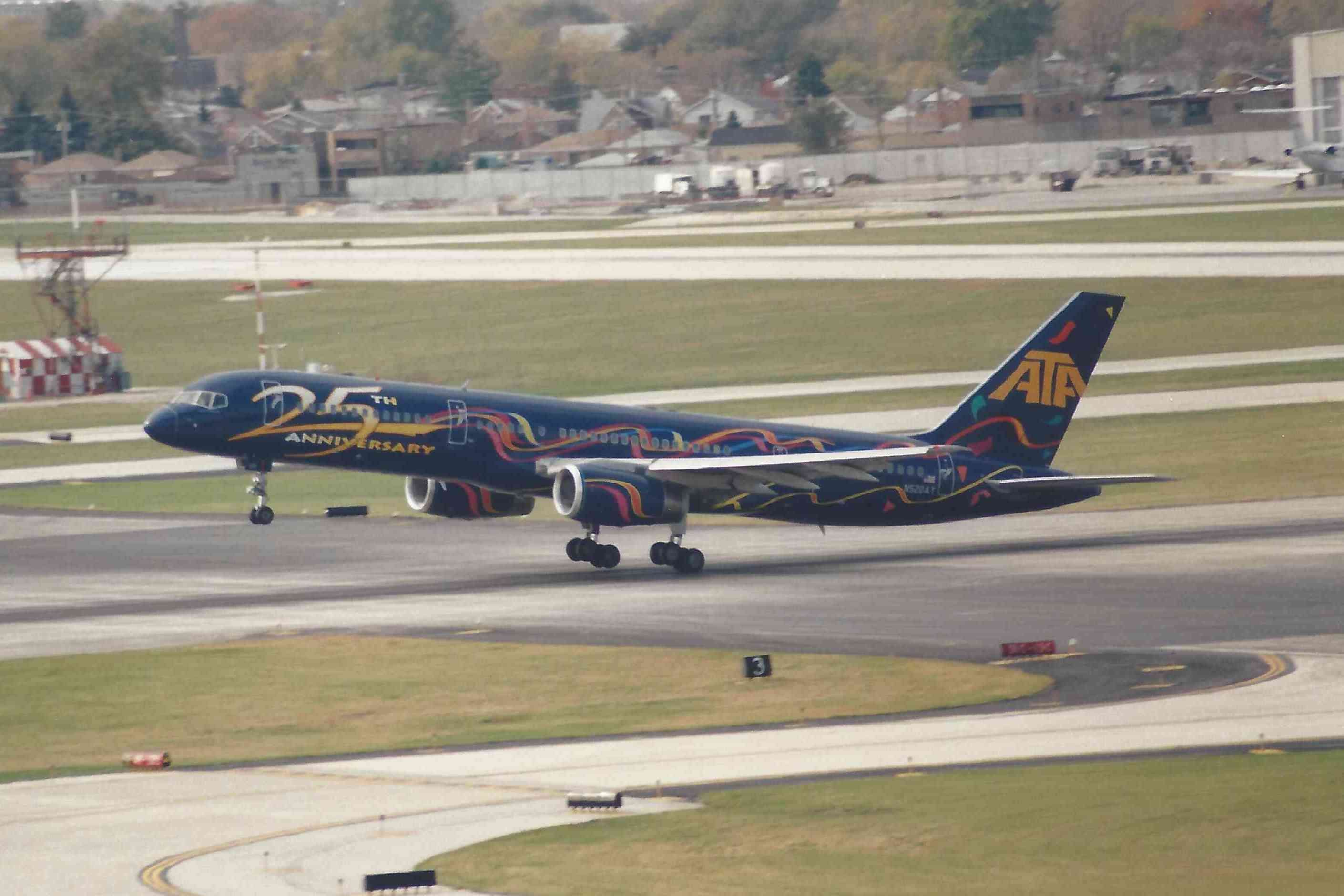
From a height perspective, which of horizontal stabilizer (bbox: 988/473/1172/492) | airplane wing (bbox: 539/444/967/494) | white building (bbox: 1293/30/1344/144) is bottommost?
horizontal stabilizer (bbox: 988/473/1172/492)

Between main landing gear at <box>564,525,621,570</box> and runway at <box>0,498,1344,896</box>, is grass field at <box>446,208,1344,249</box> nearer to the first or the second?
runway at <box>0,498,1344,896</box>

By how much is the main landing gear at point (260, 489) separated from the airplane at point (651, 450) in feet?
0.28

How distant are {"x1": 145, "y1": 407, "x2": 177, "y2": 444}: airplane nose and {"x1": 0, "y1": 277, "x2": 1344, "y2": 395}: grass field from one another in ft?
138

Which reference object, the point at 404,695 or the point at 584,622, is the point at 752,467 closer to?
the point at 584,622

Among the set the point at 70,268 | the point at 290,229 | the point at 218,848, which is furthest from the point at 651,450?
the point at 290,229

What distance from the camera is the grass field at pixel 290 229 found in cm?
15750

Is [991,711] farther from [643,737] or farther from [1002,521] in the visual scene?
[1002,521]

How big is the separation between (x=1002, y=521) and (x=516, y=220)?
113 meters

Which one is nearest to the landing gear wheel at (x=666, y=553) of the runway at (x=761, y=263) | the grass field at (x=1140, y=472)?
the grass field at (x=1140, y=472)

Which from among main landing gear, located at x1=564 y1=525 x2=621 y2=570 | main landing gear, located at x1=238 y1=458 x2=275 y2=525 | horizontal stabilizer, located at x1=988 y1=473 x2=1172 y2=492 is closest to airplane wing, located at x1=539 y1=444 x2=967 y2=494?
main landing gear, located at x1=564 y1=525 x2=621 y2=570

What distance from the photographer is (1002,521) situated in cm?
5866

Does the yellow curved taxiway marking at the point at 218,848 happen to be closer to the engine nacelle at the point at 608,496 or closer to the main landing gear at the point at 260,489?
the engine nacelle at the point at 608,496

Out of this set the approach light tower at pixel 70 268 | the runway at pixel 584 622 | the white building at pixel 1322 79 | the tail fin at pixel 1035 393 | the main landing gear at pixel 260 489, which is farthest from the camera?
the white building at pixel 1322 79

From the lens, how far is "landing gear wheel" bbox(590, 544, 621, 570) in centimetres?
5022
